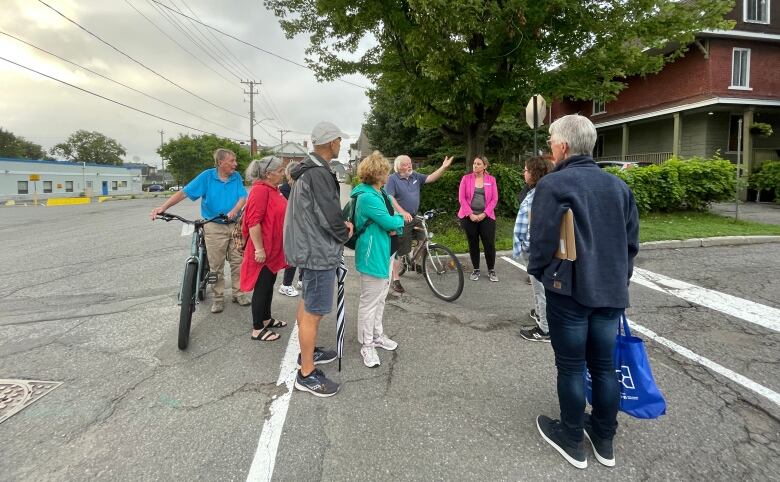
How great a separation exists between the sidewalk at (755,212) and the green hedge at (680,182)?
1.04 metres

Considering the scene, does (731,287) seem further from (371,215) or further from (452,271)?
(371,215)

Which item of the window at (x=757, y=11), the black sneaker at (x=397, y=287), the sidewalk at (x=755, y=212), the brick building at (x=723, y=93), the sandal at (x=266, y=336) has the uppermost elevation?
the window at (x=757, y=11)

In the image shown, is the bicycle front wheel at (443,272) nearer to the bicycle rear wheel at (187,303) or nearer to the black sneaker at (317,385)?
the black sneaker at (317,385)

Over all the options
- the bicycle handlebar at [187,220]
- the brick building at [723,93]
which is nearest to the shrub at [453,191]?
the bicycle handlebar at [187,220]

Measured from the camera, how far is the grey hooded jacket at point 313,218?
3.01 metres

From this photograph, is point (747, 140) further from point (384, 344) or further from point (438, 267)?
point (384, 344)

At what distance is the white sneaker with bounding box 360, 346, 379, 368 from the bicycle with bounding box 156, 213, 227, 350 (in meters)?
1.76

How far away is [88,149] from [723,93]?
346 ft

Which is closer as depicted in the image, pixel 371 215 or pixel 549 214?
pixel 549 214

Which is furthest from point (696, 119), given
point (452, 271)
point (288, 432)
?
point (288, 432)

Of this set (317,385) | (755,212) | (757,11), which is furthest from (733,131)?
(317,385)

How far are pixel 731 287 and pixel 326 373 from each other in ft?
18.8

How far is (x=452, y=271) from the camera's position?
531 centimetres

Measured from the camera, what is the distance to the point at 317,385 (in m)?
3.08
